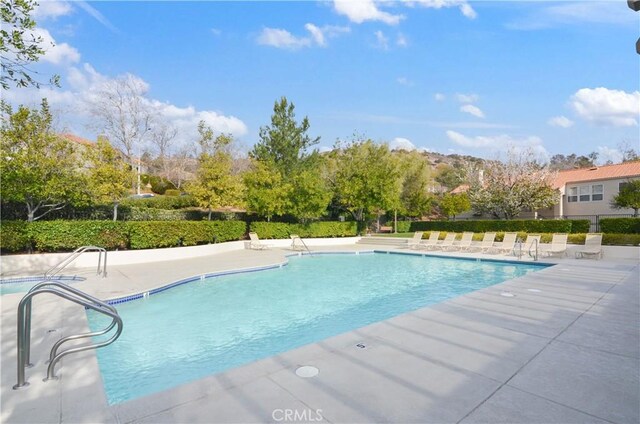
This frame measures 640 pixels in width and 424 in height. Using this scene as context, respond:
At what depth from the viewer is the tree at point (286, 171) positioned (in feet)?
65.6

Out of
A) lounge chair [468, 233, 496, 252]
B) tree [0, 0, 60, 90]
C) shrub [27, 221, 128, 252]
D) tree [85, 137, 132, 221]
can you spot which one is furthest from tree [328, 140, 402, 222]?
tree [0, 0, 60, 90]

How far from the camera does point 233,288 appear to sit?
1013 cm

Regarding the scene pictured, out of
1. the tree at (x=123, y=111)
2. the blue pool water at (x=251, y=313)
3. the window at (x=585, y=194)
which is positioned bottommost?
the blue pool water at (x=251, y=313)

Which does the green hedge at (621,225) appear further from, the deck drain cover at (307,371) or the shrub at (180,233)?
the deck drain cover at (307,371)

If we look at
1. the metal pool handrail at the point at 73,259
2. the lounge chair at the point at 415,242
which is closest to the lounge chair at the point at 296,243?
the lounge chair at the point at 415,242

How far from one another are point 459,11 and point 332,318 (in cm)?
1197

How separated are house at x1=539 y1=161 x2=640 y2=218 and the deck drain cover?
90.0 ft

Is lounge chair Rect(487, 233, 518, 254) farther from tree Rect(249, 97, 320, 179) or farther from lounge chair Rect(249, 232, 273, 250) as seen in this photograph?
tree Rect(249, 97, 320, 179)

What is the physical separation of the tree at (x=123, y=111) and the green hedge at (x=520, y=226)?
28.9 m

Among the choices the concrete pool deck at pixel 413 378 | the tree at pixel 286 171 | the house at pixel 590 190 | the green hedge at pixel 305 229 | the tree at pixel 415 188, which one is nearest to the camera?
the concrete pool deck at pixel 413 378

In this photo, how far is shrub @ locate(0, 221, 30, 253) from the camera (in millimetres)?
11516

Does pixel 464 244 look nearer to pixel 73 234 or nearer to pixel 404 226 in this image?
pixel 404 226

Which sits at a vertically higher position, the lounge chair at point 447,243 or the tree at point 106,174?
the tree at point 106,174

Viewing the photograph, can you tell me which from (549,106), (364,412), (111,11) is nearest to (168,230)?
(111,11)
